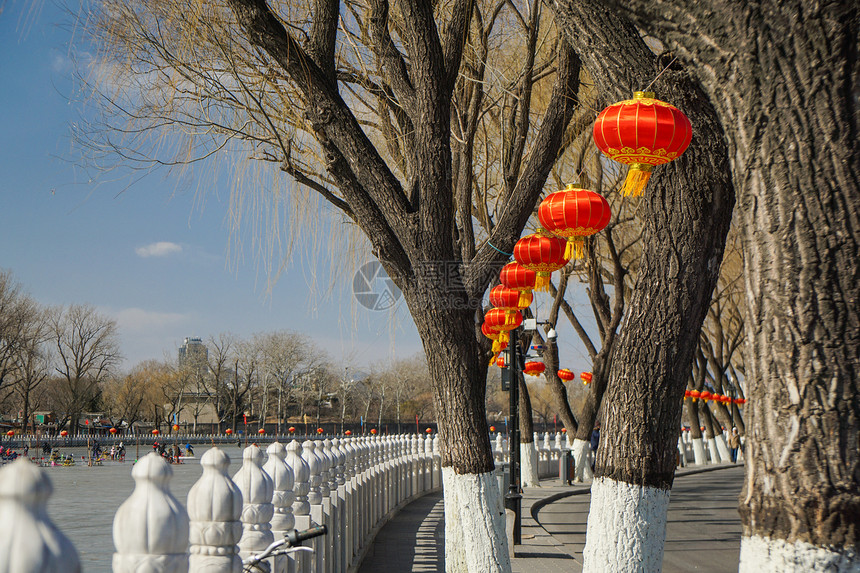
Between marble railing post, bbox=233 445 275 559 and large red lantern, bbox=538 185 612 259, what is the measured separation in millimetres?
5139

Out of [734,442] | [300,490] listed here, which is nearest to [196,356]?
[734,442]

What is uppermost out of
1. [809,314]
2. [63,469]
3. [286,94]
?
[286,94]

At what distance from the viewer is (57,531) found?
4.96 feet

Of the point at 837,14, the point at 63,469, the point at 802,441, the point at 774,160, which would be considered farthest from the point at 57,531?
the point at 63,469

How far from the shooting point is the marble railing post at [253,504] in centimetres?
329

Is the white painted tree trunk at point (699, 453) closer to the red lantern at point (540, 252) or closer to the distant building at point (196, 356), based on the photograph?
the red lantern at point (540, 252)

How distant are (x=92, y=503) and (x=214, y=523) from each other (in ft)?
63.8

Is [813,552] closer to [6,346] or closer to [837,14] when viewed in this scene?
[837,14]

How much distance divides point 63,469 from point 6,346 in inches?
840

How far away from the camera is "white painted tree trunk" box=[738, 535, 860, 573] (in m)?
2.80

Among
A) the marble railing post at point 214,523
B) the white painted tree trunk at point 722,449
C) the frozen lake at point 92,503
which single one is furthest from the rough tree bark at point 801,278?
the white painted tree trunk at point 722,449

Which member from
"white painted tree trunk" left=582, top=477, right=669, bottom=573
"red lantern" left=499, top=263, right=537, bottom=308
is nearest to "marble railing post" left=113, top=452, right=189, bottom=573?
"white painted tree trunk" left=582, top=477, right=669, bottom=573

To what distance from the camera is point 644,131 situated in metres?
5.03

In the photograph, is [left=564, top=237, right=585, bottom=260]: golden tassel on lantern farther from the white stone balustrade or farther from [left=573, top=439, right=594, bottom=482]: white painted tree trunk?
[left=573, top=439, right=594, bottom=482]: white painted tree trunk
